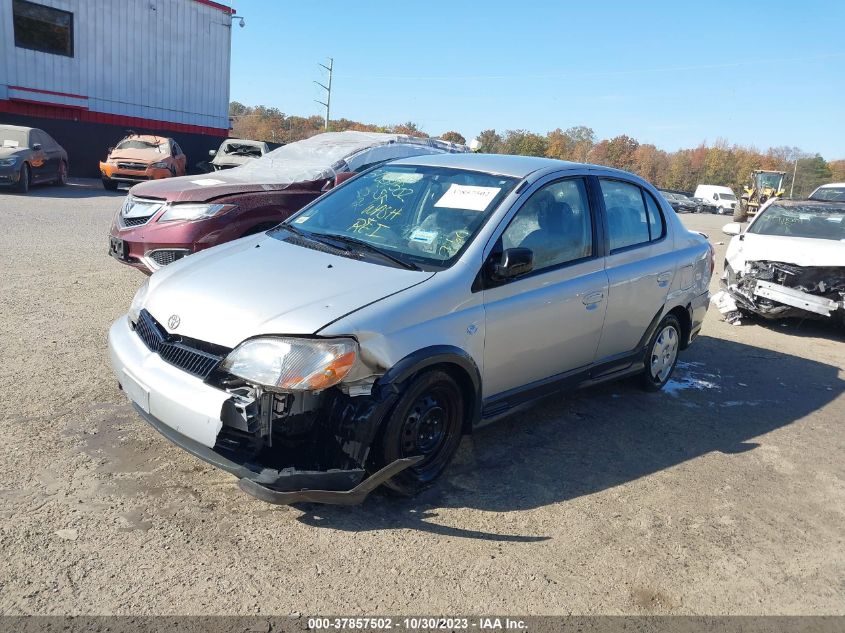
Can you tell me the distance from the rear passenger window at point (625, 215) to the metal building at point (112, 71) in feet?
76.7

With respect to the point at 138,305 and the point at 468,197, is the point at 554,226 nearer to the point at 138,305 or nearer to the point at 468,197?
the point at 468,197

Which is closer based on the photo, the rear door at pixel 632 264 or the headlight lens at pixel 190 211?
the rear door at pixel 632 264

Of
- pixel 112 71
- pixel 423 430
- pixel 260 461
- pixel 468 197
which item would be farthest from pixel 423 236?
pixel 112 71

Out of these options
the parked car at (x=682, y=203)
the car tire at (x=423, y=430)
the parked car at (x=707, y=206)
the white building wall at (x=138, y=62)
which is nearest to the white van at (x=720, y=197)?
the parked car at (x=707, y=206)

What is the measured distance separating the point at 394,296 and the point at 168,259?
3582 millimetres

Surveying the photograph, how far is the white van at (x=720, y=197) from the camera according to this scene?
5622cm

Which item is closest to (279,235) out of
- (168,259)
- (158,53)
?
(168,259)

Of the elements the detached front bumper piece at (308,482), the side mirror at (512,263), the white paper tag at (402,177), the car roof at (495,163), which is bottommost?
the detached front bumper piece at (308,482)

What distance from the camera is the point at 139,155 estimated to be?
1964 centimetres

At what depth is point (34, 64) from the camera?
23406mm

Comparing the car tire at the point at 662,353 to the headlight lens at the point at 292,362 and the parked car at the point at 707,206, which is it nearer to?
the headlight lens at the point at 292,362

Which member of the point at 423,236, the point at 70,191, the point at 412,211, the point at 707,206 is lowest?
the point at 70,191

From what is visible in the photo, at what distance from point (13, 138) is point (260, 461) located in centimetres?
1709

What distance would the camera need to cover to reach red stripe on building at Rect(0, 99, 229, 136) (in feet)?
76.6
